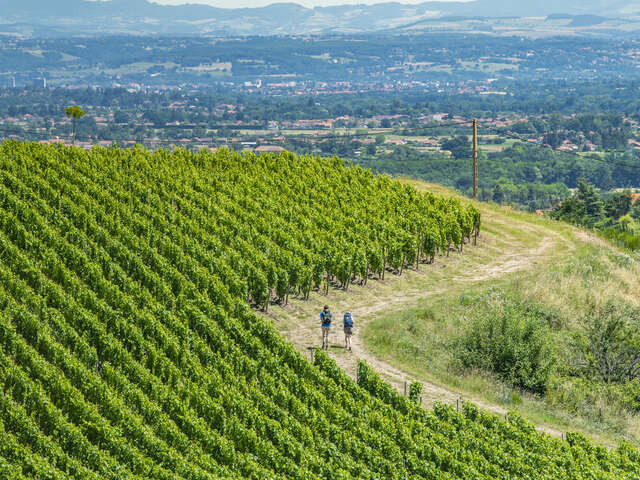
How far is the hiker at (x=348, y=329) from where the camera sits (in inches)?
1116

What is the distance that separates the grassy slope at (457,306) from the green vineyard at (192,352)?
1409mm

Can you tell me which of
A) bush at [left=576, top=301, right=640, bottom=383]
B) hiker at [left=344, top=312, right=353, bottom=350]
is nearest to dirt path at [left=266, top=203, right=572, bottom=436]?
hiker at [left=344, top=312, right=353, bottom=350]

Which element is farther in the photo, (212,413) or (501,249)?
(501,249)

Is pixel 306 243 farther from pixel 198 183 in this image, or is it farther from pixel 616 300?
pixel 616 300

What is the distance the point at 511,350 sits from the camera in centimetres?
2992

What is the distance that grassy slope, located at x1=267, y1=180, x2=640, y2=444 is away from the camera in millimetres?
26875

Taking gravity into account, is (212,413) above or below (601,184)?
above

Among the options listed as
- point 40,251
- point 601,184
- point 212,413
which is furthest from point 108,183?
point 601,184

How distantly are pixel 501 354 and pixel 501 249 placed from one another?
1551cm

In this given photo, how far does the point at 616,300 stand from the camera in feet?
122

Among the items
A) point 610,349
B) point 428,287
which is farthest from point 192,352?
point 610,349

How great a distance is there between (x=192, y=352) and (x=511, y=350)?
12.3 meters

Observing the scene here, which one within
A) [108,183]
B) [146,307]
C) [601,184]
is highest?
[108,183]

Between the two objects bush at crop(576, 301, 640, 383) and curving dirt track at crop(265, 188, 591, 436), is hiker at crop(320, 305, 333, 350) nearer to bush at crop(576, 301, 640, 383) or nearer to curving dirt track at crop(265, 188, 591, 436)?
curving dirt track at crop(265, 188, 591, 436)
